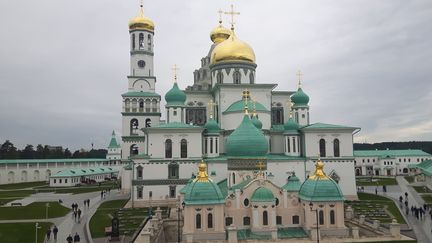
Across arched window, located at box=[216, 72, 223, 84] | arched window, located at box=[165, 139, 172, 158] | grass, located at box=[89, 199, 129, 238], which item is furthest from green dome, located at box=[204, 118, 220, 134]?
grass, located at box=[89, 199, 129, 238]

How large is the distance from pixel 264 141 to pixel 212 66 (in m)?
17.7

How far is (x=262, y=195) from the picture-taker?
20.8 meters

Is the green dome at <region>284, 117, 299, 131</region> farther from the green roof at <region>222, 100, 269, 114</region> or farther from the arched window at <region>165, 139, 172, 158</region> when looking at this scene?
the arched window at <region>165, 139, 172, 158</region>

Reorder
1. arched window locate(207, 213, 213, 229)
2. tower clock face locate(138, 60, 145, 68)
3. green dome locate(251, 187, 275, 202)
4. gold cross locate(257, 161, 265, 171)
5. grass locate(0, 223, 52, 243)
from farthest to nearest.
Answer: tower clock face locate(138, 60, 145, 68) < gold cross locate(257, 161, 265, 171) < grass locate(0, 223, 52, 243) < green dome locate(251, 187, 275, 202) < arched window locate(207, 213, 213, 229)

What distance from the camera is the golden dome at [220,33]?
162 feet

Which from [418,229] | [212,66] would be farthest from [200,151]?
[418,229]

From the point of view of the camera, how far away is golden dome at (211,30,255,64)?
3838cm

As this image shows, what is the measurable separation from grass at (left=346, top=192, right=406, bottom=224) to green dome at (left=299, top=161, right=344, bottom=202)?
20.5ft

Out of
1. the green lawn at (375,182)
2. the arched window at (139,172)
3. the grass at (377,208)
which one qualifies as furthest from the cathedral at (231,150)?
the green lawn at (375,182)

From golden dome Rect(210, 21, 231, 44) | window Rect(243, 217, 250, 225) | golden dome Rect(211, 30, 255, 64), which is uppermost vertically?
golden dome Rect(210, 21, 231, 44)

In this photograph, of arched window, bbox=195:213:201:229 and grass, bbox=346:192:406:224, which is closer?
arched window, bbox=195:213:201:229

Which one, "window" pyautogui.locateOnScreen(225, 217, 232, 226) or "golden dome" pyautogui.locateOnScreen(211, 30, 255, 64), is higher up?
"golden dome" pyautogui.locateOnScreen(211, 30, 255, 64)

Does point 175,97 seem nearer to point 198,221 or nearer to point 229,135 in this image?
point 229,135

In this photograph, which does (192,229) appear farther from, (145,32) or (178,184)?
(145,32)
